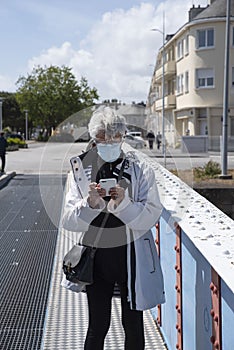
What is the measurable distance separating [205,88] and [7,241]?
37.9 meters

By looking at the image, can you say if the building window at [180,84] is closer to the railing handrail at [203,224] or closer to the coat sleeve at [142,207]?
the railing handrail at [203,224]

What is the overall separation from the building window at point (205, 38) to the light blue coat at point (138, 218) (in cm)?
4324

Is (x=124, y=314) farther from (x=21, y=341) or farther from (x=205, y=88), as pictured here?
(x=205, y=88)

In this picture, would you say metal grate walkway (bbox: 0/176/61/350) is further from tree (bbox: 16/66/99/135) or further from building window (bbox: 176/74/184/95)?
tree (bbox: 16/66/99/135)

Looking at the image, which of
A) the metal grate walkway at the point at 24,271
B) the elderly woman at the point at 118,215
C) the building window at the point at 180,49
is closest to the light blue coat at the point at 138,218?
the elderly woman at the point at 118,215

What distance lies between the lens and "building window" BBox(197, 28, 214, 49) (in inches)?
1750

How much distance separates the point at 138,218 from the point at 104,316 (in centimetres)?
65

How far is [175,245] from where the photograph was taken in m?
3.76

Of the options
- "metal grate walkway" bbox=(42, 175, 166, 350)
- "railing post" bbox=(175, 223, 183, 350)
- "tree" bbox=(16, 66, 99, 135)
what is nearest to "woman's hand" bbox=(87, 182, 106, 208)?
"railing post" bbox=(175, 223, 183, 350)

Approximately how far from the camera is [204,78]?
45031 mm

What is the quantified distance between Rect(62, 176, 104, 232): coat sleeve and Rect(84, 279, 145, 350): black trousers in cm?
35

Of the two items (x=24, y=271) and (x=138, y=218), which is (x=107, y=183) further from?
(x=24, y=271)

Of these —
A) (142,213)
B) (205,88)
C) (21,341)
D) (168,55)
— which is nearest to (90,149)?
(142,213)

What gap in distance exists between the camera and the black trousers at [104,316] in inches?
122
